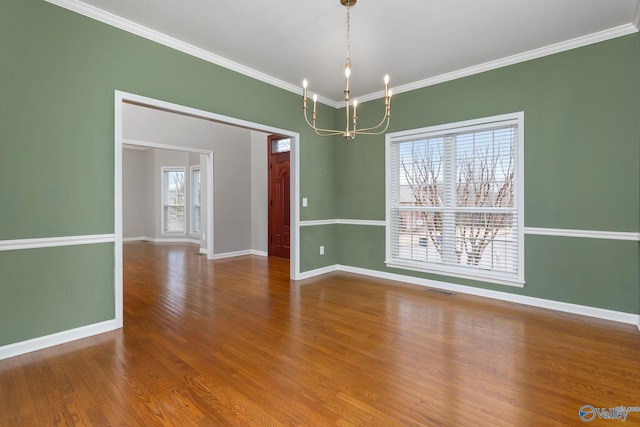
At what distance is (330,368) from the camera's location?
2.29 m

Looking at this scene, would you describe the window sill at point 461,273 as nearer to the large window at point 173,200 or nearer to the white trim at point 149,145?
the white trim at point 149,145

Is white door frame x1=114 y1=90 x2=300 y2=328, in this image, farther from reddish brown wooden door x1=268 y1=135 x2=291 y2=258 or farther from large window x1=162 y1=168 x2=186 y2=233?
large window x1=162 y1=168 x2=186 y2=233

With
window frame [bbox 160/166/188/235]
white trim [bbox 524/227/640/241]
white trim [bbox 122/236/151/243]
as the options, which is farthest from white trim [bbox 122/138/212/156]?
white trim [bbox 524/227/640/241]

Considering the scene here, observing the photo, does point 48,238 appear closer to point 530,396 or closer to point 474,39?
point 530,396

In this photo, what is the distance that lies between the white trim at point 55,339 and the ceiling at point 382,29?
106 inches

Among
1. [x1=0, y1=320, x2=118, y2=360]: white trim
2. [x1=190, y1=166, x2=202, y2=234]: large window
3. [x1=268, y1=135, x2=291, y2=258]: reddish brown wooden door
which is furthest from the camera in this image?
[x1=190, y1=166, x2=202, y2=234]: large window

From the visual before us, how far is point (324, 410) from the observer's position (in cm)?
183

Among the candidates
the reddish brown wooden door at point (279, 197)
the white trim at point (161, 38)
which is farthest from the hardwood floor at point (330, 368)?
the reddish brown wooden door at point (279, 197)

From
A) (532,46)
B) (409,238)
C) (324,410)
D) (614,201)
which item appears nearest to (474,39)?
(532,46)

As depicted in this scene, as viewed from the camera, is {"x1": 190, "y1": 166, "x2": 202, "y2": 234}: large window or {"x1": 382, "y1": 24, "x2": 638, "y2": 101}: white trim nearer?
{"x1": 382, "y1": 24, "x2": 638, "y2": 101}: white trim

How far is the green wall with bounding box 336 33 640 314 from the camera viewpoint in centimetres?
306

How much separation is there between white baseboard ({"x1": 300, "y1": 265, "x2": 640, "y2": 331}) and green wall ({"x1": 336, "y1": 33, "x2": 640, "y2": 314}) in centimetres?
6

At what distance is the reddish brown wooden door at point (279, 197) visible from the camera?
→ 6.71 meters

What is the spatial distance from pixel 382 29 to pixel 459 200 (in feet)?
7.50
